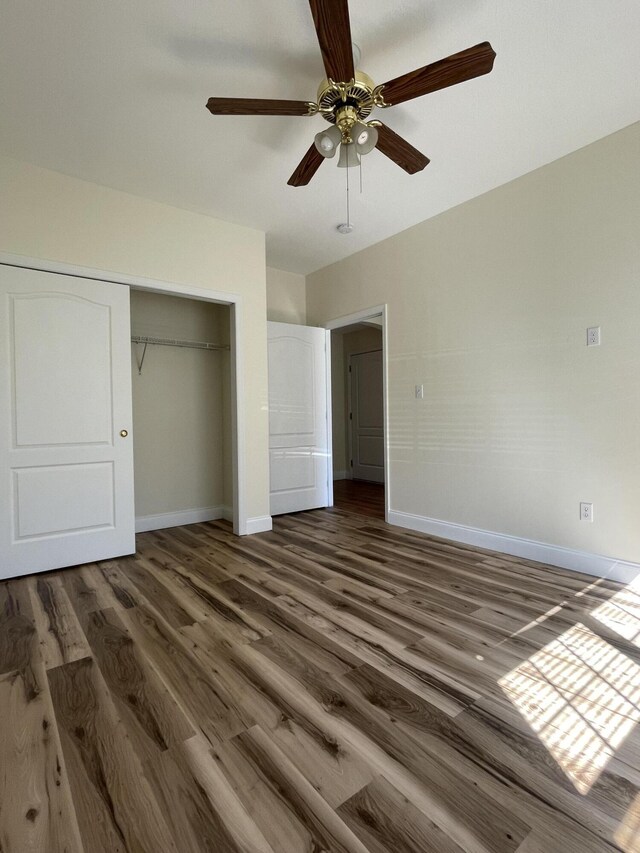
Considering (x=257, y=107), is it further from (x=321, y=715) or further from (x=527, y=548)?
(x=527, y=548)

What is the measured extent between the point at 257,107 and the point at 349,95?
431 millimetres

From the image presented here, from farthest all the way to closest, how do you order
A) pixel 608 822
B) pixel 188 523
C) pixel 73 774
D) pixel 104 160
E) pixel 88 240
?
pixel 188 523
pixel 88 240
pixel 104 160
pixel 73 774
pixel 608 822

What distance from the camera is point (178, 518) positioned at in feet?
14.2

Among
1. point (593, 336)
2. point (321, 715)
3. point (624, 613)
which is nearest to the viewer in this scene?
point (321, 715)

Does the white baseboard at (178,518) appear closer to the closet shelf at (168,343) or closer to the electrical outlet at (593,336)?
the closet shelf at (168,343)

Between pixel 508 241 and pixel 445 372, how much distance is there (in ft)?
3.62

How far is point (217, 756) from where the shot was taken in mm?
1321

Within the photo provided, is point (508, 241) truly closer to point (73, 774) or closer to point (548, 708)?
point (548, 708)

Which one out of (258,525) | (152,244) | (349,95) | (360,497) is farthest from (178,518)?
(349,95)

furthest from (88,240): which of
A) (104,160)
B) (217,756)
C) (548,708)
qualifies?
(548,708)

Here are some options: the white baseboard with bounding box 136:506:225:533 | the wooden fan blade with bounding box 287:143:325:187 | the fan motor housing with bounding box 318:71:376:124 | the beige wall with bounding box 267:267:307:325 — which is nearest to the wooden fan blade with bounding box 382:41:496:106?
the fan motor housing with bounding box 318:71:376:124

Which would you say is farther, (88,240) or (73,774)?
(88,240)

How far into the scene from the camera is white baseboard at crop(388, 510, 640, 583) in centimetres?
268

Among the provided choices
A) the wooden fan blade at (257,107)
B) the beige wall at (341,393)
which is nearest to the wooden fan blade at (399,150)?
the wooden fan blade at (257,107)
